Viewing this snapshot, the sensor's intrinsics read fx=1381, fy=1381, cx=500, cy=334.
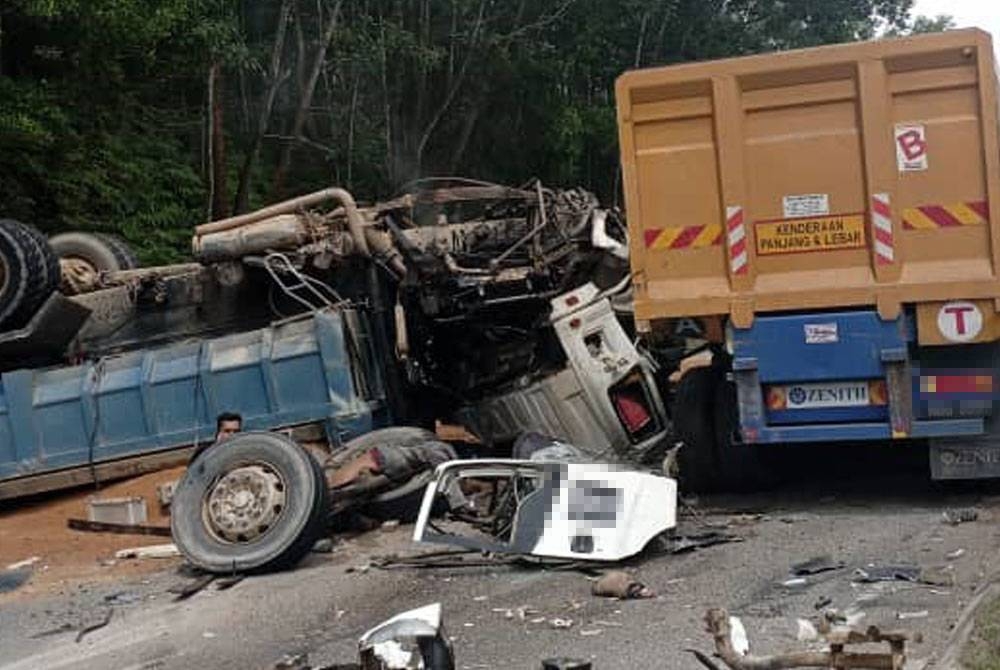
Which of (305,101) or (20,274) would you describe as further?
(305,101)

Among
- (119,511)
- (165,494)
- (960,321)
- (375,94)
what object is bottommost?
(119,511)

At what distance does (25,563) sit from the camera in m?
9.82

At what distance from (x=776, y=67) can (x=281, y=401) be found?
180 inches

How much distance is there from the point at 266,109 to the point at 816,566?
669 inches

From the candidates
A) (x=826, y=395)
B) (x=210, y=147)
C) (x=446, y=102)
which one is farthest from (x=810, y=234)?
(x=446, y=102)

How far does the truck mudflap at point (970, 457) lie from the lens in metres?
8.03

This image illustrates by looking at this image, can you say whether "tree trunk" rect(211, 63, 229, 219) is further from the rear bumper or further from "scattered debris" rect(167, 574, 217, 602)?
the rear bumper

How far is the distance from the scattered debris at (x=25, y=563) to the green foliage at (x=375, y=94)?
9.16 meters

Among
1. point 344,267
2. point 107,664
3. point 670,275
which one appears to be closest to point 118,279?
point 344,267

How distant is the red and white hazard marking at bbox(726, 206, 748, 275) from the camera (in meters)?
8.32

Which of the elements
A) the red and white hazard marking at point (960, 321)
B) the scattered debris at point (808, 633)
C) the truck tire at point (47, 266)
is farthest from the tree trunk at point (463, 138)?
the scattered debris at point (808, 633)

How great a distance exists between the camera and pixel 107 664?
244 inches

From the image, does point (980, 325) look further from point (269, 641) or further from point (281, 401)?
point (281, 401)

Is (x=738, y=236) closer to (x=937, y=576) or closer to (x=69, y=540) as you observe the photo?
(x=937, y=576)
